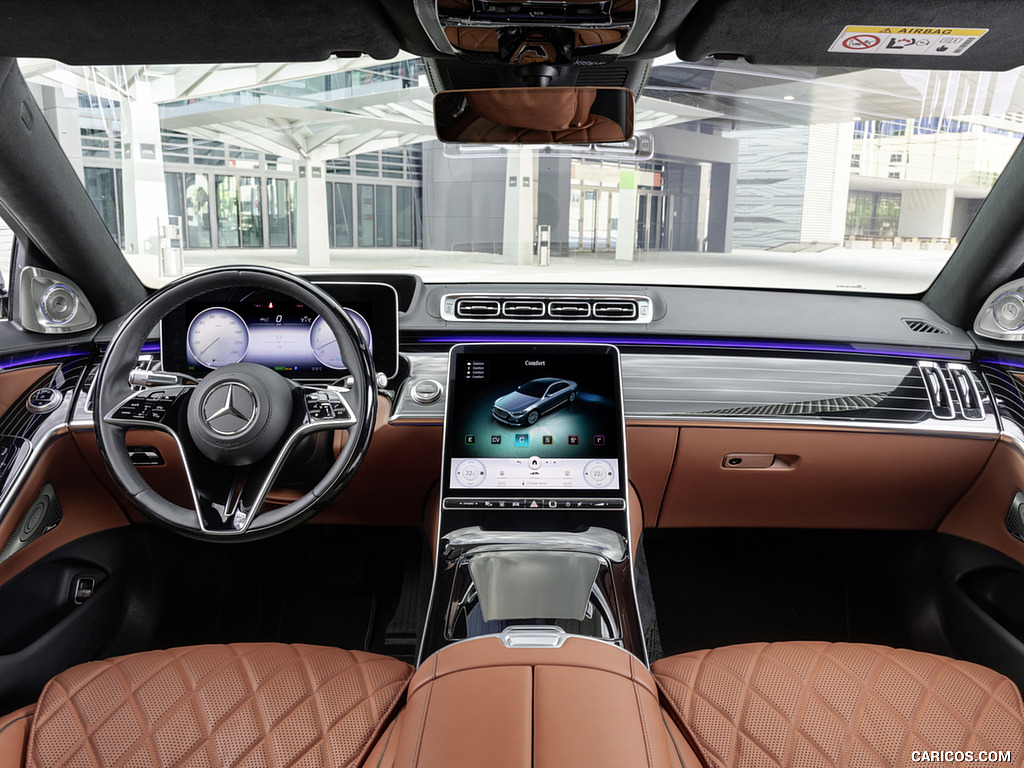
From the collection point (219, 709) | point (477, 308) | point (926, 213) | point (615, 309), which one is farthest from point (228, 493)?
point (926, 213)

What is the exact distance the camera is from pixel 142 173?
3500mm

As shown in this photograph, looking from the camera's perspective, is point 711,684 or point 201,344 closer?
point 711,684

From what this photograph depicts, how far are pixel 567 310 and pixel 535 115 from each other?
0.83 metres

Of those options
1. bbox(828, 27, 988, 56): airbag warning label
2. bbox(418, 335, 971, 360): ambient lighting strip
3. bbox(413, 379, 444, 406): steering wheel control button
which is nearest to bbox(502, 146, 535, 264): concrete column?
bbox(418, 335, 971, 360): ambient lighting strip

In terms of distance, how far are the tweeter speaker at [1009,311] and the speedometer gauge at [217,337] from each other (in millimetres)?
2420

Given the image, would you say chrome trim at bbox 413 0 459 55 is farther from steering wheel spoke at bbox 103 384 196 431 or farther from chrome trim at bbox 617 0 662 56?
steering wheel spoke at bbox 103 384 196 431

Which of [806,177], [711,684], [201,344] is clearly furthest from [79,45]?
[806,177]

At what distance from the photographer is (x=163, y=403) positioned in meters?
1.60

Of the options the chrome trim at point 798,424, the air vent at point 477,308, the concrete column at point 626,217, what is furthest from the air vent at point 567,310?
the concrete column at point 626,217

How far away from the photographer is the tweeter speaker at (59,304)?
7.34 ft

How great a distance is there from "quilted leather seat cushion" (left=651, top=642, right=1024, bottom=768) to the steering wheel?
34.6 inches

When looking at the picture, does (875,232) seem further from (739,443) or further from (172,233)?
(172,233)

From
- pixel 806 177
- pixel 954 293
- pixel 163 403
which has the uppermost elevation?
pixel 806 177

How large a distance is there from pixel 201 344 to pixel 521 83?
3.81 feet
